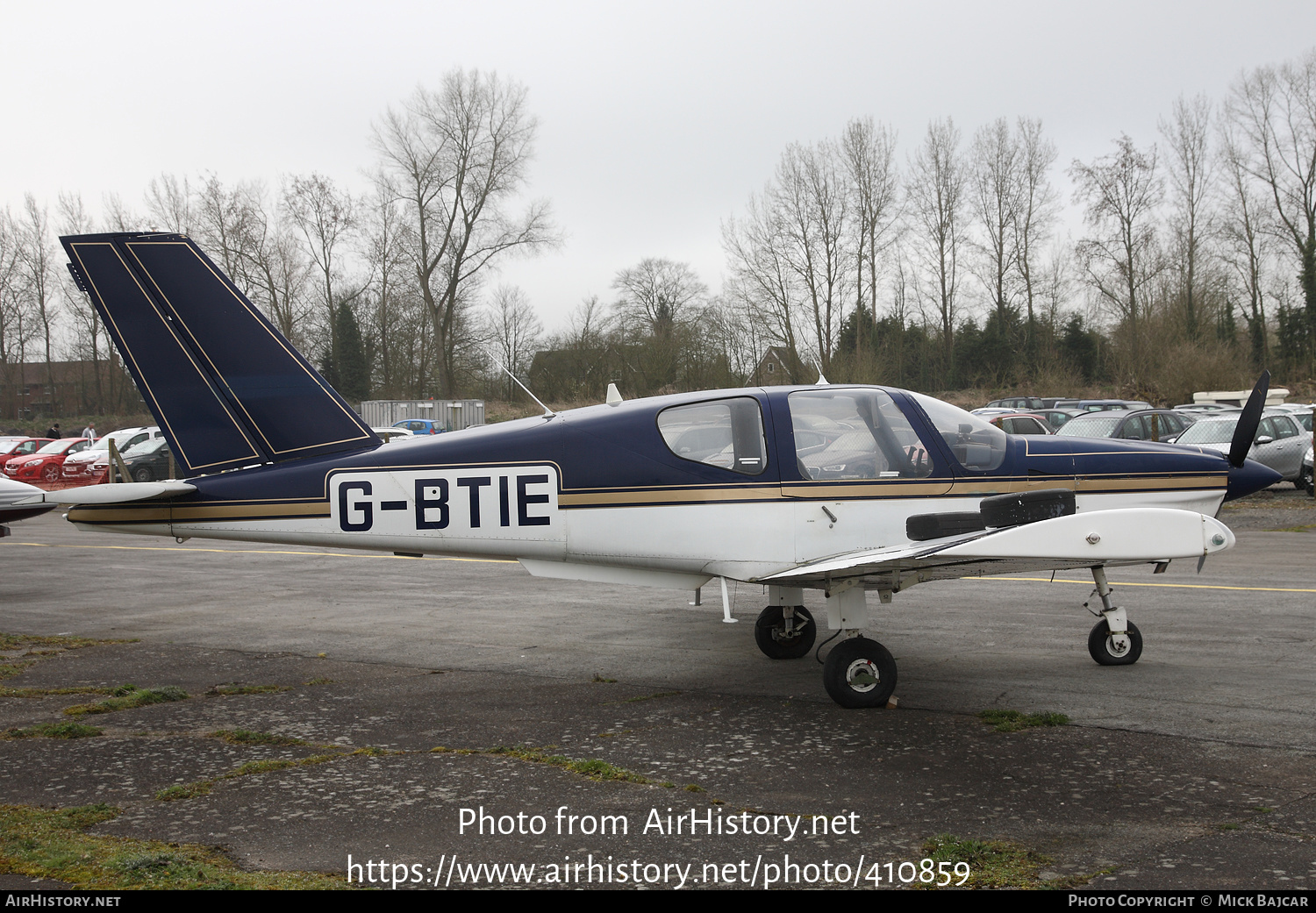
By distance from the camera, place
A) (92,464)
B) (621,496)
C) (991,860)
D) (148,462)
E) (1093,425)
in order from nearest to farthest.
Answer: (991,860) < (621,496) < (1093,425) < (148,462) < (92,464)

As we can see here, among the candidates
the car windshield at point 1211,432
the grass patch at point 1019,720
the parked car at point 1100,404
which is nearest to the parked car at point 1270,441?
the car windshield at point 1211,432

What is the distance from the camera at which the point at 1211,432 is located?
20.6 meters

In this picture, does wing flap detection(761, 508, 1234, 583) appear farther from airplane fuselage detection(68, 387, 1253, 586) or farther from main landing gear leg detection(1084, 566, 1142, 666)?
main landing gear leg detection(1084, 566, 1142, 666)

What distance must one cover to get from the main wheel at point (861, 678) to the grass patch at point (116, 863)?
11.6 feet

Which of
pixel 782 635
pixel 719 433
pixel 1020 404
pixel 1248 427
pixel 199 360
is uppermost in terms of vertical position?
pixel 1020 404

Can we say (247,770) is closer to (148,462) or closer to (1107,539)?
(1107,539)

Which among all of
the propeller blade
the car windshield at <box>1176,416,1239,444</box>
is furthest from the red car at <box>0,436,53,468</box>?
the propeller blade

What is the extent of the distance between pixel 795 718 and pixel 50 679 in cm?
602

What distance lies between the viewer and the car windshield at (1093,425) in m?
23.7

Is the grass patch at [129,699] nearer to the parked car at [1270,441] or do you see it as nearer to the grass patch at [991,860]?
the grass patch at [991,860]

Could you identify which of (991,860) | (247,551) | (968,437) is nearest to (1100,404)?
(247,551)

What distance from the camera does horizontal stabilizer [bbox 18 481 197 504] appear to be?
6492 mm

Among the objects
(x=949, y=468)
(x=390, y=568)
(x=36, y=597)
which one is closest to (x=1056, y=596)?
(x=949, y=468)

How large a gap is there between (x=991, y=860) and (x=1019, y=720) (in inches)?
85.7
